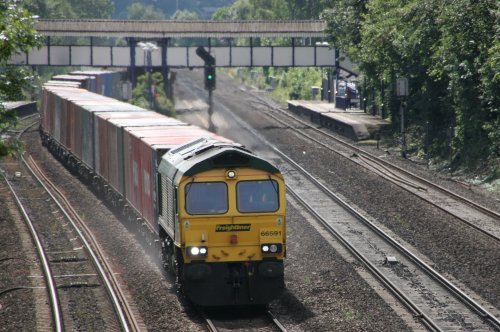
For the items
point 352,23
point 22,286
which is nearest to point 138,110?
point 22,286

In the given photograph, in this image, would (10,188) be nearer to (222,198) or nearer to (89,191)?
(89,191)

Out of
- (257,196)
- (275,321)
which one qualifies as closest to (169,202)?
(257,196)

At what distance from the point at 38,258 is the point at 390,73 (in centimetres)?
2630

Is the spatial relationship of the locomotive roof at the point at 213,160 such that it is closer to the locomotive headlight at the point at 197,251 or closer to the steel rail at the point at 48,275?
the locomotive headlight at the point at 197,251

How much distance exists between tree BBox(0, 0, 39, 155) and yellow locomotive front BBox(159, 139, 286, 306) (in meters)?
3.19

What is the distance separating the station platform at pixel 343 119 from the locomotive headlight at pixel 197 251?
3017 centimetres

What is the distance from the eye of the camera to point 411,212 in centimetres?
2891

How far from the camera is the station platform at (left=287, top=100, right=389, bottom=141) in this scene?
159 feet

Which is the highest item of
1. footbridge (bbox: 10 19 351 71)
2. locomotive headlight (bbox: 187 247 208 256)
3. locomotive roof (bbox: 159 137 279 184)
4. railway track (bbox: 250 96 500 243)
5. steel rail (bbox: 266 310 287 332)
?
footbridge (bbox: 10 19 351 71)

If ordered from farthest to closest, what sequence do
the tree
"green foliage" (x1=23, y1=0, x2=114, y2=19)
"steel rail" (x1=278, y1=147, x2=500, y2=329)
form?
1. "green foliage" (x1=23, y1=0, x2=114, y2=19)
2. "steel rail" (x1=278, y1=147, x2=500, y2=329)
3. the tree

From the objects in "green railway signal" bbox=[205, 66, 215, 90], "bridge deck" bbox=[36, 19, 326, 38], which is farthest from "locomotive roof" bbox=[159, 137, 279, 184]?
"bridge deck" bbox=[36, 19, 326, 38]

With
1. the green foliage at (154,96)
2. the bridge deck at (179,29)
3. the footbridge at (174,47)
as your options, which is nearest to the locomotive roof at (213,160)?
the footbridge at (174,47)

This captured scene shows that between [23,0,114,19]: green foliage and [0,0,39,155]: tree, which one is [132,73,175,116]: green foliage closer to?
[23,0,114,19]: green foliage

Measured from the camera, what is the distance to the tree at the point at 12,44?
16.5 m
